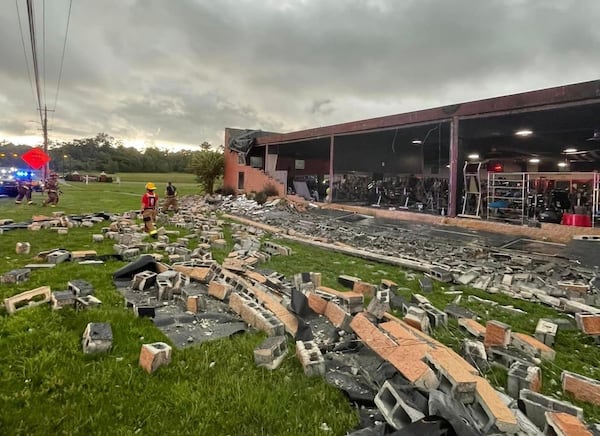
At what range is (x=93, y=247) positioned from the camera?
7.88 meters

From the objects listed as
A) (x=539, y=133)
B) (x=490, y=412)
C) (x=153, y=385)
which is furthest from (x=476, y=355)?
(x=539, y=133)

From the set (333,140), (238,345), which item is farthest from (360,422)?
(333,140)

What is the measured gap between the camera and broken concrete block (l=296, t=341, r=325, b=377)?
2.87 m

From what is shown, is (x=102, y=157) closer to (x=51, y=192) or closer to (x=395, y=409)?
(x=51, y=192)

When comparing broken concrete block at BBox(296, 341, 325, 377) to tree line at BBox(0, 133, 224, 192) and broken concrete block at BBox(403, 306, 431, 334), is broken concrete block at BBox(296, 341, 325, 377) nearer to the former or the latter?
broken concrete block at BBox(403, 306, 431, 334)

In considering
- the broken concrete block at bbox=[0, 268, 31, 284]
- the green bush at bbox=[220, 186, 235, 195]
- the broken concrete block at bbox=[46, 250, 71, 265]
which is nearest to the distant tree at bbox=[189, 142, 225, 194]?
the green bush at bbox=[220, 186, 235, 195]

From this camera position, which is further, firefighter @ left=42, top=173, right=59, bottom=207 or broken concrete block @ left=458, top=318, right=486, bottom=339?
firefighter @ left=42, top=173, right=59, bottom=207

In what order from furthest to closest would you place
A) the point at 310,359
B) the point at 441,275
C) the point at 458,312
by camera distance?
the point at 441,275
the point at 458,312
the point at 310,359

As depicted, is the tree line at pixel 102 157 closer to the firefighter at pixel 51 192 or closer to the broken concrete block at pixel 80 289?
the firefighter at pixel 51 192

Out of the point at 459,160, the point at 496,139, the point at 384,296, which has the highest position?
the point at 496,139

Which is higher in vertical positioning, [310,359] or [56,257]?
[56,257]

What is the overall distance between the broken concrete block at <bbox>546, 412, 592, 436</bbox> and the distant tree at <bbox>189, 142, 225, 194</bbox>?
27111 millimetres

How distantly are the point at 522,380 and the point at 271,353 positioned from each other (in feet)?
6.47

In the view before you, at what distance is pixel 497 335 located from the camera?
11.2 ft
